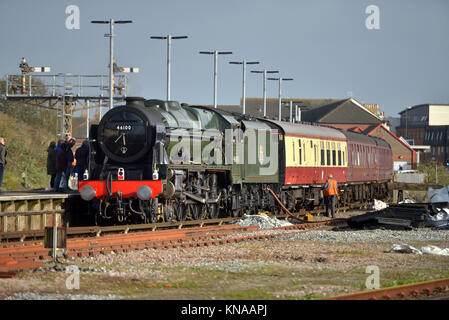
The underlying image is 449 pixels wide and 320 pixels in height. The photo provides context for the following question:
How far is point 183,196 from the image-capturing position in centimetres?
2089

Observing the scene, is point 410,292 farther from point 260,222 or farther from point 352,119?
point 352,119

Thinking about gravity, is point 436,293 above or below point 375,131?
below

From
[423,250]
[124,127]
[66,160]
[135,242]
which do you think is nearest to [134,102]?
[124,127]

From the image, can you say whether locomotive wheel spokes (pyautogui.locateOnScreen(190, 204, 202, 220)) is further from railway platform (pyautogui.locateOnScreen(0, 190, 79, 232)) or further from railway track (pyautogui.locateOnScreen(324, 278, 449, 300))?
railway track (pyautogui.locateOnScreen(324, 278, 449, 300))

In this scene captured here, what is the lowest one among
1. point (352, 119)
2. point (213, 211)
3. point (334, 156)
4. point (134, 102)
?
point (213, 211)

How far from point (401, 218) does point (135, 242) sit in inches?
351

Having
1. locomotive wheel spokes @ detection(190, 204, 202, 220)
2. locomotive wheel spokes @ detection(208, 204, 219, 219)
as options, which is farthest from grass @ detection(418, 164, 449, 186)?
locomotive wheel spokes @ detection(190, 204, 202, 220)

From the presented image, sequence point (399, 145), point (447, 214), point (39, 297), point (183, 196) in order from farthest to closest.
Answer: point (399, 145)
point (447, 214)
point (183, 196)
point (39, 297)

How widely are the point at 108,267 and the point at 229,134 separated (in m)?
11.8

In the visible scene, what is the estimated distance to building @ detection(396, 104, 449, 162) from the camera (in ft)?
404

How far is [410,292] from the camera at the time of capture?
33.1 feet

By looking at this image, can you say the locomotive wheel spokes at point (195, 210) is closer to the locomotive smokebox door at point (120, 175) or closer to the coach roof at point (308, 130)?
the locomotive smokebox door at point (120, 175)

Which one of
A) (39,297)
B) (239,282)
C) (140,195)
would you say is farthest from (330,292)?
(140,195)
